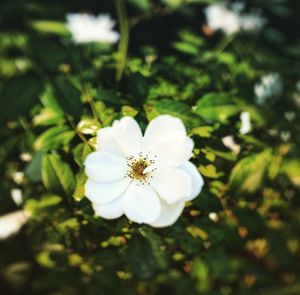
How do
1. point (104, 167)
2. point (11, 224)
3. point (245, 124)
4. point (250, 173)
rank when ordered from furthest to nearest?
point (11, 224) < point (245, 124) < point (250, 173) < point (104, 167)

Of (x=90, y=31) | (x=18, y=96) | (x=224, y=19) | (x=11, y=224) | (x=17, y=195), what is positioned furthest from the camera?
(x=11, y=224)

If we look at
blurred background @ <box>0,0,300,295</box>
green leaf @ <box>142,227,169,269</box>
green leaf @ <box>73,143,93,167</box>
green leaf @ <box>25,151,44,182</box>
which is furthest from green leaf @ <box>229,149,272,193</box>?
green leaf @ <box>25,151,44,182</box>

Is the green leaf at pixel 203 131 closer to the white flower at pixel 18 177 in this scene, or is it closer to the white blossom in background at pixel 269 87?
the white blossom in background at pixel 269 87

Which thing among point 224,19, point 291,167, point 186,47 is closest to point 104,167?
point 291,167

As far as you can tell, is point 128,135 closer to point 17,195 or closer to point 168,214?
point 168,214

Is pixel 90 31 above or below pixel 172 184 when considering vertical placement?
above

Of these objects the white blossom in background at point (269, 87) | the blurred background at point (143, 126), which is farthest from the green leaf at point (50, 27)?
the white blossom in background at point (269, 87)
